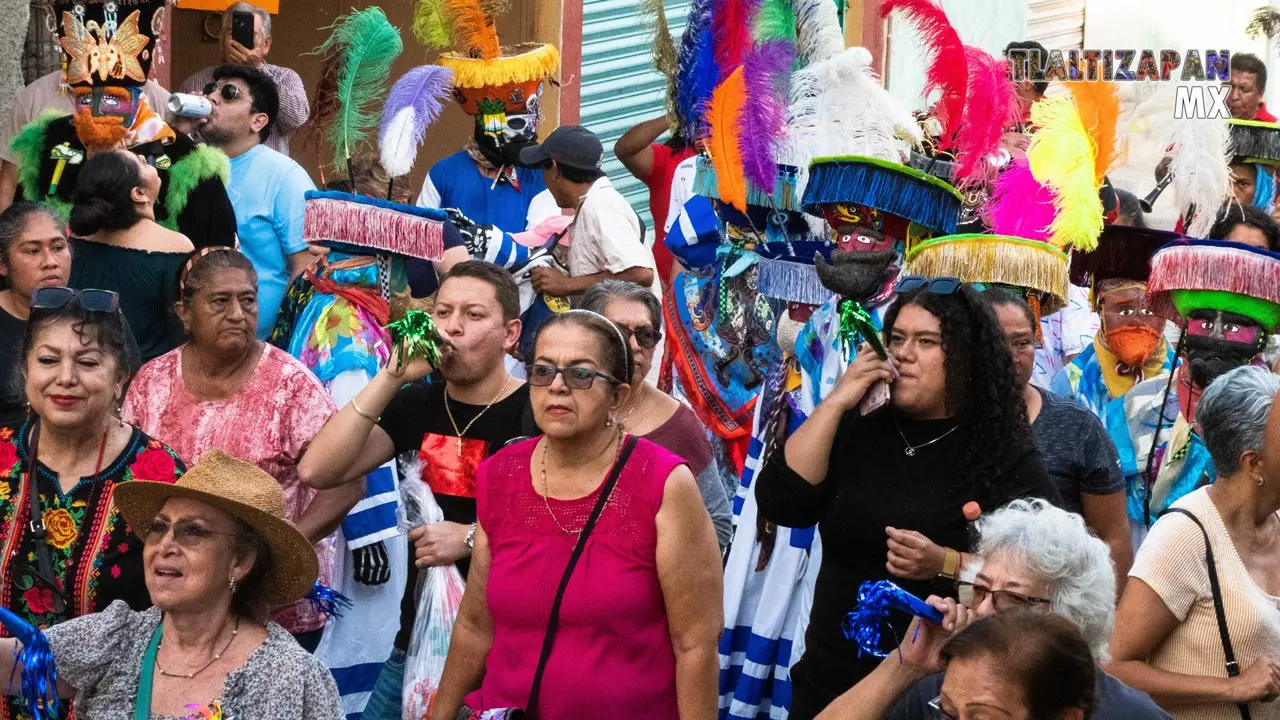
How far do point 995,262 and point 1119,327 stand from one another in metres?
0.95

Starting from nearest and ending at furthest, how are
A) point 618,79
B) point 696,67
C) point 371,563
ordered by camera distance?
point 371,563 < point 696,67 < point 618,79

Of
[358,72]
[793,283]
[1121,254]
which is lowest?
[793,283]

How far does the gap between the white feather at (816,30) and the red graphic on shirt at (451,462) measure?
8.23ft

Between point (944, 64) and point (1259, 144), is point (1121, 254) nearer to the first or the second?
point (944, 64)

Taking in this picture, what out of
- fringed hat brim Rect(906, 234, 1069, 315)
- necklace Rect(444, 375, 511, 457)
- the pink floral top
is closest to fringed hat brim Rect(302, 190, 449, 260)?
the pink floral top

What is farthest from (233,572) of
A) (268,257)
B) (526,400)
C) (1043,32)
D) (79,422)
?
(1043,32)

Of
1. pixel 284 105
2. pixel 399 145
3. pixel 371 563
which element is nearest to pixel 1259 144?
pixel 399 145

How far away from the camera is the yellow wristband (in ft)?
15.1

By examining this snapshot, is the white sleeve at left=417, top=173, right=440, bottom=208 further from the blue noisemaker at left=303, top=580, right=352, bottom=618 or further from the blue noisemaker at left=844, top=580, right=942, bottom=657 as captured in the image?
the blue noisemaker at left=844, top=580, right=942, bottom=657

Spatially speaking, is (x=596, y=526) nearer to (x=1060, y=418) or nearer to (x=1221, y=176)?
(x=1060, y=418)

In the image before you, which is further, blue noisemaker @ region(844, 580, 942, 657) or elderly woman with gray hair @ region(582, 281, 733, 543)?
elderly woman with gray hair @ region(582, 281, 733, 543)

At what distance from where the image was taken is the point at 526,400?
556 cm

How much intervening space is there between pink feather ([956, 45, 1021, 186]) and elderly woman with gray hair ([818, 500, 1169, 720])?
3001mm

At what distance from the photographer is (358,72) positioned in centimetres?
784
